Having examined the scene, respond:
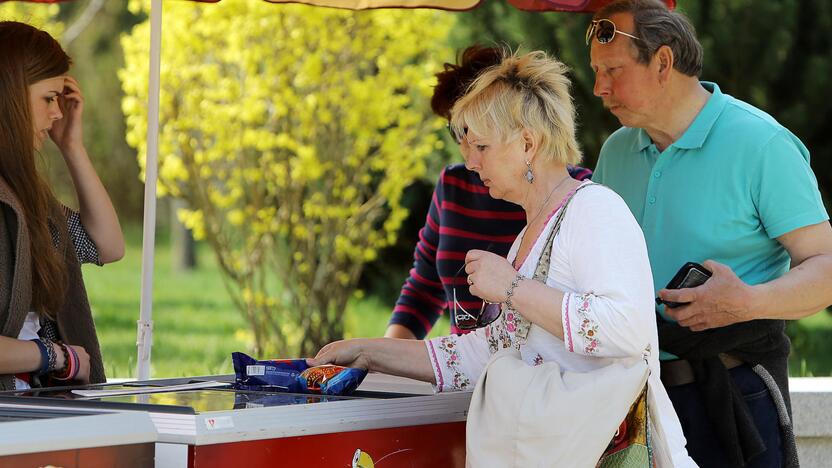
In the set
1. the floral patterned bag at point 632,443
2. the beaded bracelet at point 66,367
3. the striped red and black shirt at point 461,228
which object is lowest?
the floral patterned bag at point 632,443

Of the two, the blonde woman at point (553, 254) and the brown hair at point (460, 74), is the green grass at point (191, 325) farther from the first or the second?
the blonde woman at point (553, 254)

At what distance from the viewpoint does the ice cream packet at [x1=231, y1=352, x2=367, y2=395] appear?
2.66 m

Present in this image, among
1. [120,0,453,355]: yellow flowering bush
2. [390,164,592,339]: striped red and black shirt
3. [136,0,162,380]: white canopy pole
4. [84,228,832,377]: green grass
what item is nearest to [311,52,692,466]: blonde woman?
[390,164,592,339]: striped red and black shirt

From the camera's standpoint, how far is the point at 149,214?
12.2ft

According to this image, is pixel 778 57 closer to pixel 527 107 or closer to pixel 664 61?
pixel 664 61

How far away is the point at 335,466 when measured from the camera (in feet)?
7.71

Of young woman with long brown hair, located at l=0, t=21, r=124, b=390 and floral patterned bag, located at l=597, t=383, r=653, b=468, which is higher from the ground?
young woman with long brown hair, located at l=0, t=21, r=124, b=390

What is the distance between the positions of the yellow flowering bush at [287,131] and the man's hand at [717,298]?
460cm

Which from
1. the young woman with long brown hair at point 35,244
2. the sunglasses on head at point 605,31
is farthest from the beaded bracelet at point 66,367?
the sunglasses on head at point 605,31

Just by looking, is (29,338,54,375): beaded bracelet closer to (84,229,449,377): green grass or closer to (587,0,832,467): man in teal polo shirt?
(587,0,832,467): man in teal polo shirt

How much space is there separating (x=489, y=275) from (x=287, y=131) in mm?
5142

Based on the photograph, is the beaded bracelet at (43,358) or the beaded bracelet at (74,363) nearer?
the beaded bracelet at (43,358)

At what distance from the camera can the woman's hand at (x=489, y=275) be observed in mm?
2395

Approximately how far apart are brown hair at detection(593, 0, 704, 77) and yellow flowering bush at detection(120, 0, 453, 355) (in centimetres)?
416
